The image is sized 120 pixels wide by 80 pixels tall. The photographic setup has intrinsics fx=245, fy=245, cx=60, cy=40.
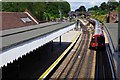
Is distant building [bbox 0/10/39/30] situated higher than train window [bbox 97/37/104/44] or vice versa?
distant building [bbox 0/10/39/30]

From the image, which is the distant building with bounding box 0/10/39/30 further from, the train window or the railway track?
the train window

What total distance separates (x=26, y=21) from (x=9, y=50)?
33769mm

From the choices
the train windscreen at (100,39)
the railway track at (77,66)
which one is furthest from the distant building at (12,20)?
the train windscreen at (100,39)

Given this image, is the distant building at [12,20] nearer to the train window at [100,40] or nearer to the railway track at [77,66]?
the railway track at [77,66]

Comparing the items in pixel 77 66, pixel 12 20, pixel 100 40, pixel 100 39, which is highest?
pixel 12 20

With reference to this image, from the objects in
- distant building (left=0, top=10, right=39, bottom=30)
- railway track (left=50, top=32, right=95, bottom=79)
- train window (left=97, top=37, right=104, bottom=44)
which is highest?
distant building (left=0, top=10, right=39, bottom=30)

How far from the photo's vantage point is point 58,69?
28656mm

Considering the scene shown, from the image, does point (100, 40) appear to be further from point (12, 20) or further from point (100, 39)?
point (12, 20)

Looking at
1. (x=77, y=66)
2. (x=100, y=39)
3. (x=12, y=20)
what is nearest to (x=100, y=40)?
(x=100, y=39)

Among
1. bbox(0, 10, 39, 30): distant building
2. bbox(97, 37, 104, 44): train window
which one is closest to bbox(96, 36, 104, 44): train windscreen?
bbox(97, 37, 104, 44): train window

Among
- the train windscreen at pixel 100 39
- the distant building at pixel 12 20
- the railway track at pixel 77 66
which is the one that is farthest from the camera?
the train windscreen at pixel 100 39

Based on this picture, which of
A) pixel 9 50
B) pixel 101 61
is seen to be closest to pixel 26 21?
pixel 101 61

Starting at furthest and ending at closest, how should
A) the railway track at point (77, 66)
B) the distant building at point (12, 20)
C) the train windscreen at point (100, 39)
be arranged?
the train windscreen at point (100, 39) → the distant building at point (12, 20) → the railway track at point (77, 66)

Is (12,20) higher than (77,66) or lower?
higher
